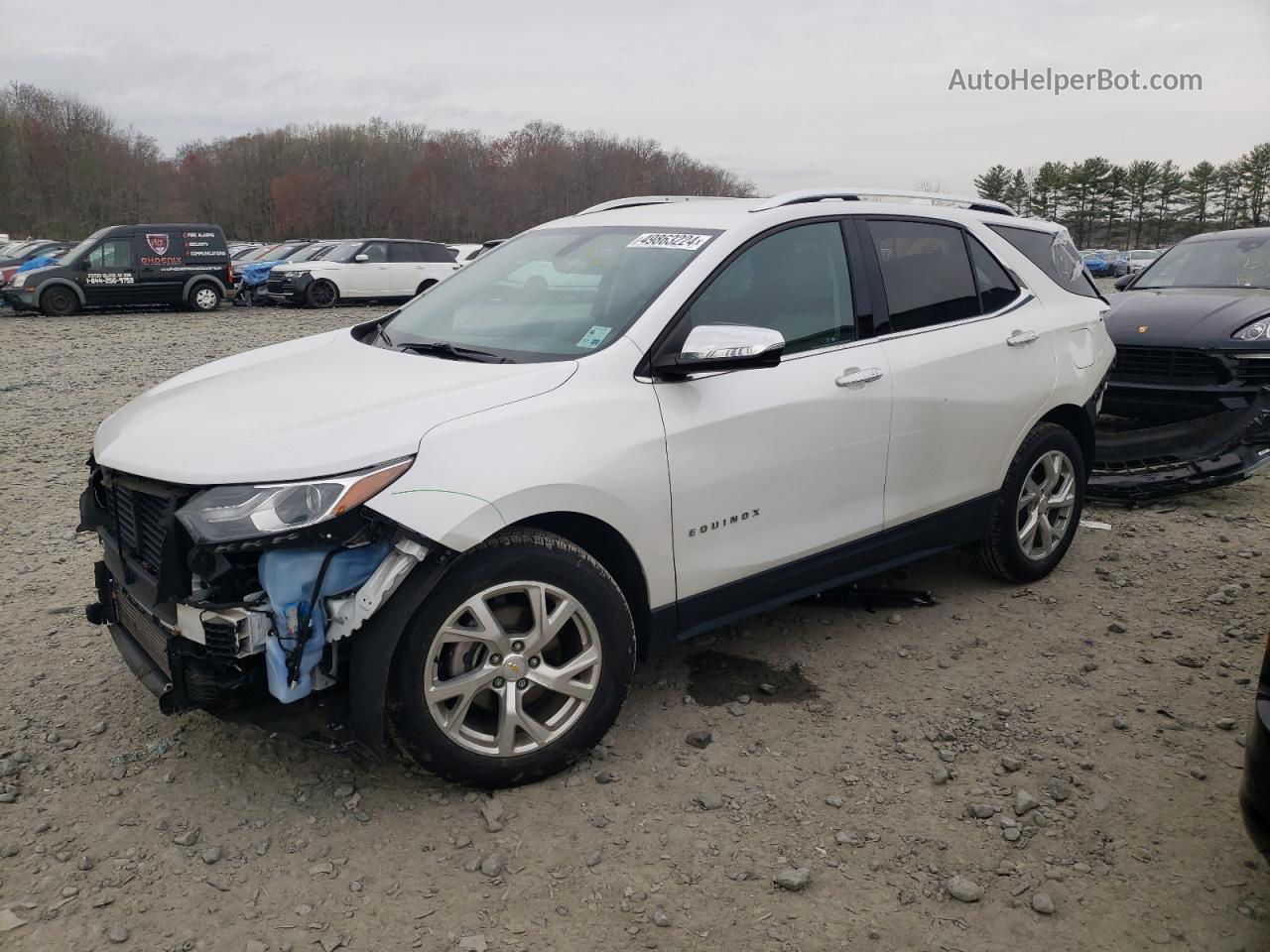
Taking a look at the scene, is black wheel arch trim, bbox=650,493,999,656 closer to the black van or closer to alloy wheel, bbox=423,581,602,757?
alloy wheel, bbox=423,581,602,757

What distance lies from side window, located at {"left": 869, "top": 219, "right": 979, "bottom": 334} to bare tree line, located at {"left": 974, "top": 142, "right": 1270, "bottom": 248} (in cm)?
8997

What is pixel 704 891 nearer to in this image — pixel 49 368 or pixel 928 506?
pixel 928 506

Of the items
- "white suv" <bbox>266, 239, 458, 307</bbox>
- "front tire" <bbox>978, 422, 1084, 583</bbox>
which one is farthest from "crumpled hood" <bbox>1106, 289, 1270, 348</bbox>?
"white suv" <bbox>266, 239, 458, 307</bbox>

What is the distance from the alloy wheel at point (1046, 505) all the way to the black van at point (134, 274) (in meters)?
20.0

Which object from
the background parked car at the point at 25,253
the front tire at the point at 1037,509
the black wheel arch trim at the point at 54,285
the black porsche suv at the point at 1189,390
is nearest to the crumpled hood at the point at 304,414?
the front tire at the point at 1037,509

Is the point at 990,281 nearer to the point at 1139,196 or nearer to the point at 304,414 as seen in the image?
the point at 304,414

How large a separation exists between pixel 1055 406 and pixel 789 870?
290 cm

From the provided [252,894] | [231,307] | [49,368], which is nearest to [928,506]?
[252,894]

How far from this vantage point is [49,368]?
479 inches

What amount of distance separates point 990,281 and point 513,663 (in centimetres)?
294

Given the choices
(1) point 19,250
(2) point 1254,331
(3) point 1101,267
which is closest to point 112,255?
(1) point 19,250

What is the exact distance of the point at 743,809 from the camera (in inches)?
119

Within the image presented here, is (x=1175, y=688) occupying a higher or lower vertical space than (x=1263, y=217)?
lower

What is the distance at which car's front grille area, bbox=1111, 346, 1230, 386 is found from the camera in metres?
6.72
